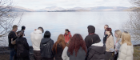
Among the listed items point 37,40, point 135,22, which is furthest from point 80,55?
point 135,22

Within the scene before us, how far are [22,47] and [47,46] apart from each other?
91 centimetres

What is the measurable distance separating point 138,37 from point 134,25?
109cm

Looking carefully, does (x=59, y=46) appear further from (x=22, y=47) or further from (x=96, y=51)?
(x=22, y=47)

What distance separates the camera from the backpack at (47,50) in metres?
4.05

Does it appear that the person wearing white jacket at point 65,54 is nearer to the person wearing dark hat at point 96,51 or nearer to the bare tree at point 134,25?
the person wearing dark hat at point 96,51

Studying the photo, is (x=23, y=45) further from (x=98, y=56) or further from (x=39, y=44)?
(x=98, y=56)

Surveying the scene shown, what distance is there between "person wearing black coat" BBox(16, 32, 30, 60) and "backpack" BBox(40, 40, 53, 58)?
620 millimetres

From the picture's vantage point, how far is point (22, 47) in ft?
14.0

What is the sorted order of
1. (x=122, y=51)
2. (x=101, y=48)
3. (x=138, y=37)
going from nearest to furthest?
(x=101, y=48), (x=122, y=51), (x=138, y=37)

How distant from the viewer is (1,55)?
24.4ft

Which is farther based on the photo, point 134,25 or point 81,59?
point 134,25

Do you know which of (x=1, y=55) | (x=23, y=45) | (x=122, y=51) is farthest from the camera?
(x=1, y=55)

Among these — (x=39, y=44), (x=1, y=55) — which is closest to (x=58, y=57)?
(x=39, y=44)

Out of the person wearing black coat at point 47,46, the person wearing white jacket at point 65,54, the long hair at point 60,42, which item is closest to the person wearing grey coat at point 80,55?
the person wearing white jacket at point 65,54
